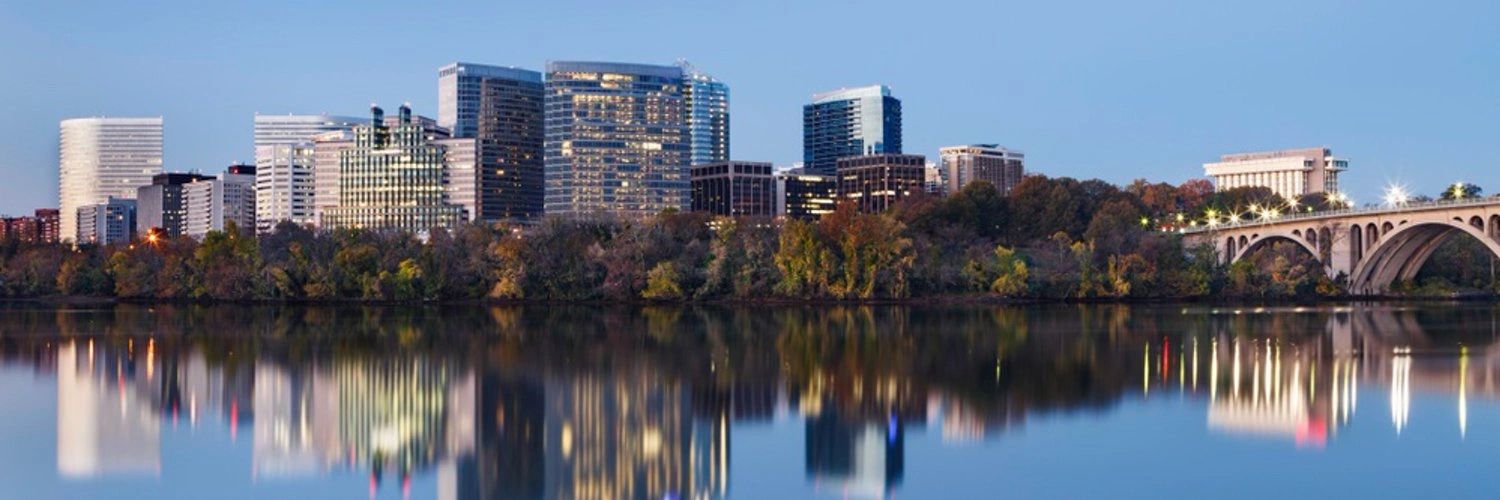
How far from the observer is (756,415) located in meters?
30.3

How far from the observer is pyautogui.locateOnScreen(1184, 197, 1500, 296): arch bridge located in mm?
75812

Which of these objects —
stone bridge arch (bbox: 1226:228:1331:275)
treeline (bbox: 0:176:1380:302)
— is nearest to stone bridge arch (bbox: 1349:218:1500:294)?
treeline (bbox: 0:176:1380:302)

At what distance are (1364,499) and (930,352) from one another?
23.7 meters

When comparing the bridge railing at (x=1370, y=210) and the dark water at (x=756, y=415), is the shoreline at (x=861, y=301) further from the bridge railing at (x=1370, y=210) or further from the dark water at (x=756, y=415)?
the dark water at (x=756, y=415)

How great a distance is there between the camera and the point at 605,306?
8125 centimetres

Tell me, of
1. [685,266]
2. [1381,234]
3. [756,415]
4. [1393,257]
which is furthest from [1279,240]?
[756,415]

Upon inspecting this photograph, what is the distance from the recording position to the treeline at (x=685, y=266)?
8356cm

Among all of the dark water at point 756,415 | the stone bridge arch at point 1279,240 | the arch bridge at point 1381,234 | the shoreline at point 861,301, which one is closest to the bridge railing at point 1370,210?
the arch bridge at point 1381,234

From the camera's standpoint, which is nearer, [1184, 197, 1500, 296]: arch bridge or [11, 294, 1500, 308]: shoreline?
[1184, 197, 1500, 296]: arch bridge

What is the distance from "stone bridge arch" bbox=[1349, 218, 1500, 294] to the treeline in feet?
8.01

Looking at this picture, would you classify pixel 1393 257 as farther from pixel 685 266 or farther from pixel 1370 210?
pixel 685 266

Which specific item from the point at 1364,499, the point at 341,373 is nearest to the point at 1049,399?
the point at 1364,499

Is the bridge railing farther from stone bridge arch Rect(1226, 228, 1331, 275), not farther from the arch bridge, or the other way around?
stone bridge arch Rect(1226, 228, 1331, 275)

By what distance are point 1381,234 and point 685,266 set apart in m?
42.2
